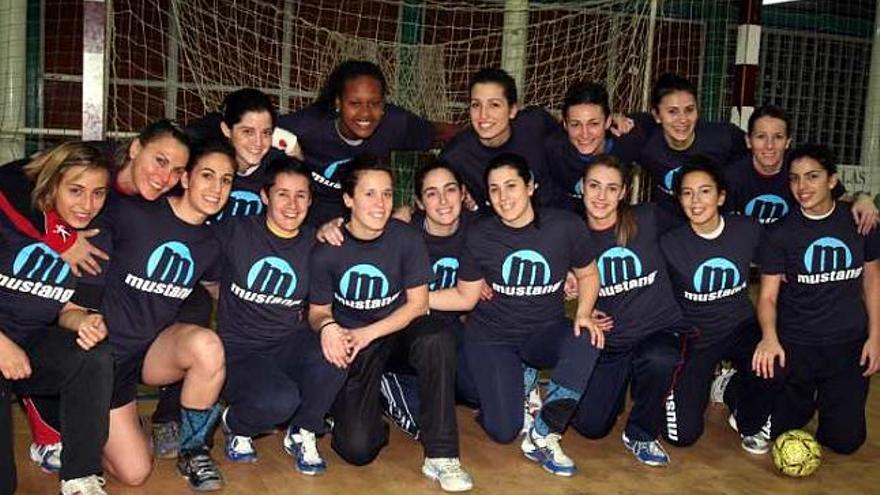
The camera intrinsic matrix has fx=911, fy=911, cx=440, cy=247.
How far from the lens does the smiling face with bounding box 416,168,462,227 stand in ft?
12.5

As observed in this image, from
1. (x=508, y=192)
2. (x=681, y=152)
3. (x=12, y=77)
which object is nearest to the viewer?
(x=508, y=192)

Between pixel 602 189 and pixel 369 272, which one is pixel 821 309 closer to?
pixel 602 189

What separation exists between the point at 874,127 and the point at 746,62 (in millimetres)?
4563

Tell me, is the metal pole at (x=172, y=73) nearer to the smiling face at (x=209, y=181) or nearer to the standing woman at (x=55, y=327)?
the smiling face at (x=209, y=181)

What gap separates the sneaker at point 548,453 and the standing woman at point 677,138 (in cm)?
135

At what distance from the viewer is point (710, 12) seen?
1102 centimetres

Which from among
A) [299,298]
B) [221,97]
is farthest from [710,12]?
[299,298]

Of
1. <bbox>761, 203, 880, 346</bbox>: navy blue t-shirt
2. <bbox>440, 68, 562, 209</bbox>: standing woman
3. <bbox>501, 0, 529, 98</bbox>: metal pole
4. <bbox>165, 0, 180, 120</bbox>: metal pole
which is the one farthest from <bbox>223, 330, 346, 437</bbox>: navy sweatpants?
<bbox>165, 0, 180, 120</bbox>: metal pole

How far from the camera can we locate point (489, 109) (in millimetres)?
4188

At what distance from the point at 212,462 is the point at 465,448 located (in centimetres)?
108

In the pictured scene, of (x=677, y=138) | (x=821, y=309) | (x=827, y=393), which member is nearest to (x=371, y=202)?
(x=677, y=138)

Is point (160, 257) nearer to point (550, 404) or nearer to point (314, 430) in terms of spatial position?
point (314, 430)

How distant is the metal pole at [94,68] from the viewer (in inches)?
154

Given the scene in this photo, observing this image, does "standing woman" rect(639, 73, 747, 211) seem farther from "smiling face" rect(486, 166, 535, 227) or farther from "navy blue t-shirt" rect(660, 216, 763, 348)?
"smiling face" rect(486, 166, 535, 227)
